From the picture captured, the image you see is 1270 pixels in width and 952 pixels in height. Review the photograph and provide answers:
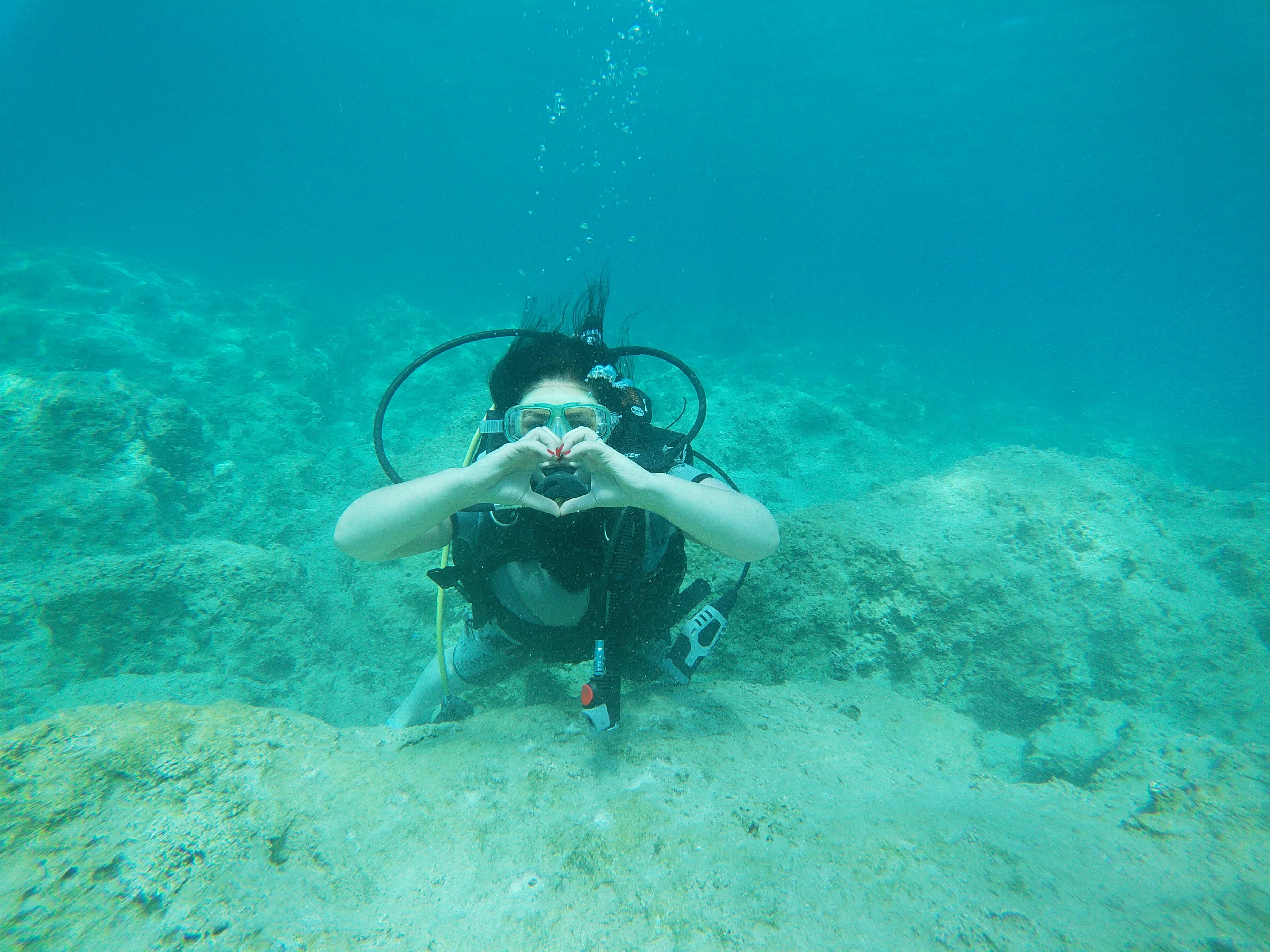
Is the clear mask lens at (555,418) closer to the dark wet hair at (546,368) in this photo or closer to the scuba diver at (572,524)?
the scuba diver at (572,524)

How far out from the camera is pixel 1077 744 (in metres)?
3.25

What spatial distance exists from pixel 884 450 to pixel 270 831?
11.8 metres

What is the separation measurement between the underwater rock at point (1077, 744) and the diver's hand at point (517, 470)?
3.69m

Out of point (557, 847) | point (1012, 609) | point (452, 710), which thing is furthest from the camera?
point (1012, 609)

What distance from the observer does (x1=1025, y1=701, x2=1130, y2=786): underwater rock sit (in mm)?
3121

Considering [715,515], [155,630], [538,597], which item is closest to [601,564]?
[538,597]

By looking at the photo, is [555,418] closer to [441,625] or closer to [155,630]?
[441,625]

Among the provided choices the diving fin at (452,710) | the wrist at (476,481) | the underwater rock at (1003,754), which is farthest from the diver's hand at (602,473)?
the underwater rock at (1003,754)

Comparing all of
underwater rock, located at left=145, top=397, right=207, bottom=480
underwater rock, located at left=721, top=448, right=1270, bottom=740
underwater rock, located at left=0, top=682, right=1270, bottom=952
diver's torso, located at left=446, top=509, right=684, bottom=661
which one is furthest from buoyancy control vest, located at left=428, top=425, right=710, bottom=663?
underwater rock, located at left=145, top=397, right=207, bottom=480

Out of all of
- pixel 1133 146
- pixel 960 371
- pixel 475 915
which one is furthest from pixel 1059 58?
pixel 475 915

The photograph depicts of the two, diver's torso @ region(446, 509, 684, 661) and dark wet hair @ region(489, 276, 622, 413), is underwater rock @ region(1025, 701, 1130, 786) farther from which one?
dark wet hair @ region(489, 276, 622, 413)

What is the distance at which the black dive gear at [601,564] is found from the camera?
7.74 ft

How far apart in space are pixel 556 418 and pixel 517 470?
46 centimetres

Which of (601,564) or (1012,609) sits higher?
(1012,609)
